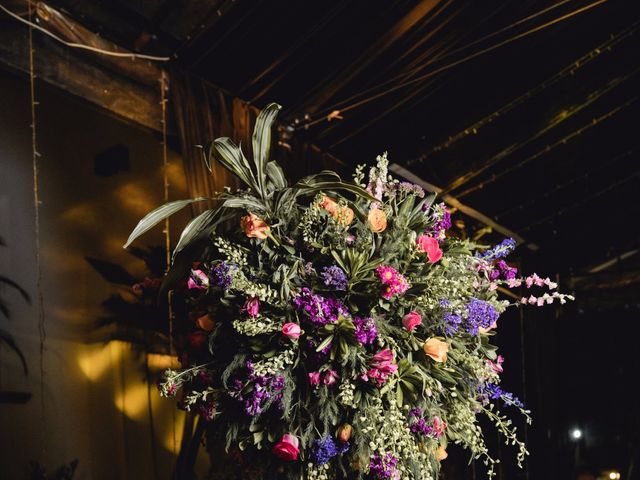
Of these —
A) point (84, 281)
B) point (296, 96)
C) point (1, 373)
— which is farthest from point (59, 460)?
point (296, 96)

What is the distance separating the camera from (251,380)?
122 cm

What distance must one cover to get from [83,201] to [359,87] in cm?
133

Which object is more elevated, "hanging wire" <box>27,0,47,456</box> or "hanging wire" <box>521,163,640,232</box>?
"hanging wire" <box>521,163,640,232</box>

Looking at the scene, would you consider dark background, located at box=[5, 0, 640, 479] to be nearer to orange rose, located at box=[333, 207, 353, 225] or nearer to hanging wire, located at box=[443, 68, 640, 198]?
hanging wire, located at box=[443, 68, 640, 198]

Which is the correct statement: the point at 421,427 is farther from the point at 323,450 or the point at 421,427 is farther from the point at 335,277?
the point at 335,277

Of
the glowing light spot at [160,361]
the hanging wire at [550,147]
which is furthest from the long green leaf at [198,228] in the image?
the hanging wire at [550,147]

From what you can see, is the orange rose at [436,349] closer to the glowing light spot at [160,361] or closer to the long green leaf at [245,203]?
the long green leaf at [245,203]

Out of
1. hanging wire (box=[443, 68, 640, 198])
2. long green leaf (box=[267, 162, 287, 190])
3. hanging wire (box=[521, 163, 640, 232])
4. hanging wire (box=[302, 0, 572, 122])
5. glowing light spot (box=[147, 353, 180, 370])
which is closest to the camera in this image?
long green leaf (box=[267, 162, 287, 190])

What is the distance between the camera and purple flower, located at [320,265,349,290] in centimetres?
125

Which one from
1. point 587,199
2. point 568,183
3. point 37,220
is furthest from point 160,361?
point 587,199

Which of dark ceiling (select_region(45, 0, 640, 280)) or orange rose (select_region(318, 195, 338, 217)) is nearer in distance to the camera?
orange rose (select_region(318, 195, 338, 217))

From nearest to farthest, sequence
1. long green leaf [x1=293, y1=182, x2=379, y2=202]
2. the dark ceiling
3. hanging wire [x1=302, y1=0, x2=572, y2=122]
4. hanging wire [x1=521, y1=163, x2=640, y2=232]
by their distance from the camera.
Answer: long green leaf [x1=293, y1=182, x2=379, y2=202]
the dark ceiling
hanging wire [x1=302, y1=0, x2=572, y2=122]
hanging wire [x1=521, y1=163, x2=640, y2=232]

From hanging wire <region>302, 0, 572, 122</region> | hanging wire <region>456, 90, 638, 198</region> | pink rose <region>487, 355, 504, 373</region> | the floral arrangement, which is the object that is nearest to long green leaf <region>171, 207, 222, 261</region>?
the floral arrangement

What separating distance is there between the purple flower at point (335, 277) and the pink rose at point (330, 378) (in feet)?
0.54
